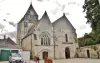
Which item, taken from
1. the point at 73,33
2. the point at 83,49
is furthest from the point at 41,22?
the point at 83,49

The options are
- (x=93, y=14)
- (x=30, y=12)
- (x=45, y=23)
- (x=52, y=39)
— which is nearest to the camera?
(x=93, y=14)

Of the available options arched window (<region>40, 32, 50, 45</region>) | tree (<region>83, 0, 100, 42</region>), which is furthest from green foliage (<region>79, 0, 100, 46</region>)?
arched window (<region>40, 32, 50, 45</region>)

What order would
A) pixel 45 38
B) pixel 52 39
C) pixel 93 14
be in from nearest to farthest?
pixel 93 14
pixel 45 38
pixel 52 39

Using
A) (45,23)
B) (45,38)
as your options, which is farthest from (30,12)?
(45,38)

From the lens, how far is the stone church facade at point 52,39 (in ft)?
151

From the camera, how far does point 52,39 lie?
47906mm

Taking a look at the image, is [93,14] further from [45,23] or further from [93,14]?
[45,23]

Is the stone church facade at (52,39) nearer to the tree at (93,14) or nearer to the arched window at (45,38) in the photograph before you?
the arched window at (45,38)

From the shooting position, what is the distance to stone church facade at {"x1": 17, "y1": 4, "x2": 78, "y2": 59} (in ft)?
151

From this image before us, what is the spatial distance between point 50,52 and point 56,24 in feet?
28.5

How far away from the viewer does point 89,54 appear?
143 feet

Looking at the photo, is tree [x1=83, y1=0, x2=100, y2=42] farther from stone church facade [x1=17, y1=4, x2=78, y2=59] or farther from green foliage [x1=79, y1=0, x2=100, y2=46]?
stone church facade [x1=17, y1=4, x2=78, y2=59]

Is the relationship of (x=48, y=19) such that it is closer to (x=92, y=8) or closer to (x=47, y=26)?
(x=47, y=26)

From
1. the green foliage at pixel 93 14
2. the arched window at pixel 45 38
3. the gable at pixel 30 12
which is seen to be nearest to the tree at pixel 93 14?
the green foliage at pixel 93 14
